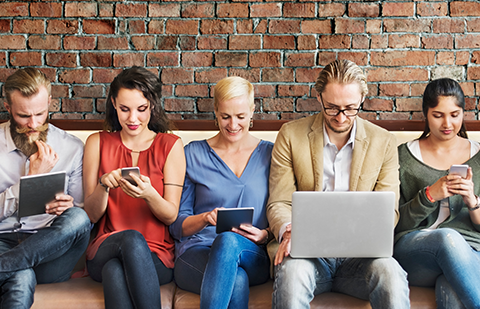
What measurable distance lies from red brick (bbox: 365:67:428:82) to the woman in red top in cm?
113

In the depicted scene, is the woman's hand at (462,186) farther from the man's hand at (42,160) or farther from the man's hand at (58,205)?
the man's hand at (42,160)

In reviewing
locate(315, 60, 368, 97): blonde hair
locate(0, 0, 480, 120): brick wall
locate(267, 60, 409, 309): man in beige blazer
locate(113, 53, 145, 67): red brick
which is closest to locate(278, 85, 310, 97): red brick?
locate(0, 0, 480, 120): brick wall

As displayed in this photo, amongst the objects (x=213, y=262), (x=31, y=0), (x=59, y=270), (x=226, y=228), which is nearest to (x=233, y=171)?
(x=226, y=228)

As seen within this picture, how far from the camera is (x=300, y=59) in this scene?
229 centimetres

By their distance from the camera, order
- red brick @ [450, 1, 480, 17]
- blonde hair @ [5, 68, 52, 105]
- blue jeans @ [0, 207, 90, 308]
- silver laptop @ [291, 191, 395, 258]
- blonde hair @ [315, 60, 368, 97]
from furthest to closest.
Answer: red brick @ [450, 1, 480, 17]
blonde hair @ [5, 68, 52, 105]
blonde hair @ [315, 60, 368, 97]
blue jeans @ [0, 207, 90, 308]
silver laptop @ [291, 191, 395, 258]

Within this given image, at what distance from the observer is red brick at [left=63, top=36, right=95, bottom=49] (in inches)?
90.0

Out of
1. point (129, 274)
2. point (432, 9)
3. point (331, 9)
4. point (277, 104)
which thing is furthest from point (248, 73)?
point (129, 274)

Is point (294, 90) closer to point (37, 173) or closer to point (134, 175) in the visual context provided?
point (134, 175)

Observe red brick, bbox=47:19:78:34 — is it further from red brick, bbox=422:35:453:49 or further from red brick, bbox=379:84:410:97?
red brick, bbox=422:35:453:49

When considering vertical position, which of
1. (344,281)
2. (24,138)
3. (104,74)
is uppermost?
(104,74)

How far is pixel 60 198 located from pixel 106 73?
34.1 inches

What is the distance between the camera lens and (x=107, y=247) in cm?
162

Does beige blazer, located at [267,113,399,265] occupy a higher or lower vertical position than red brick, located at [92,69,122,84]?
lower

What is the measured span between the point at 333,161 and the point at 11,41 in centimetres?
182
